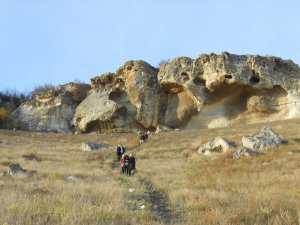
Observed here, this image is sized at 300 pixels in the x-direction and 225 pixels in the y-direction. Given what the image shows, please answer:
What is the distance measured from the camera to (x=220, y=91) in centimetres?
5922

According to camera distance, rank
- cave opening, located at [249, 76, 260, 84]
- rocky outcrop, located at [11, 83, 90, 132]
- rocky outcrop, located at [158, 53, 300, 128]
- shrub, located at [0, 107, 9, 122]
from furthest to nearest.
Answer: shrub, located at [0, 107, 9, 122] → rocky outcrop, located at [11, 83, 90, 132] → cave opening, located at [249, 76, 260, 84] → rocky outcrop, located at [158, 53, 300, 128]

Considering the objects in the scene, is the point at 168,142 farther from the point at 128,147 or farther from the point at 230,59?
the point at 230,59

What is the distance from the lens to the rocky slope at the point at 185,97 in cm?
5581

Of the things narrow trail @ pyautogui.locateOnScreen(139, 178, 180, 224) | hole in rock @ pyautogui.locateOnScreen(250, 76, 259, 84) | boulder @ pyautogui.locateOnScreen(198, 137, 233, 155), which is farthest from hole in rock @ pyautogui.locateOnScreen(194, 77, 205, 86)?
narrow trail @ pyautogui.locateOnScreen(139, 178, 180, 224)

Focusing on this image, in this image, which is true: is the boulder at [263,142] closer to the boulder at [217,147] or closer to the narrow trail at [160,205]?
the boulder at [217,147]

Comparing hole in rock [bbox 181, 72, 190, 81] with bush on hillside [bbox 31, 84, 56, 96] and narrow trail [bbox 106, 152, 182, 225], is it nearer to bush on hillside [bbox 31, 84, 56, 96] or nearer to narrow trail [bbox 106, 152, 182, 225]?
bush on hillside [bbox 31, 84, 56, 96]

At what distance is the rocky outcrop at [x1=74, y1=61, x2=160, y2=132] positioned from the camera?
2383 inches

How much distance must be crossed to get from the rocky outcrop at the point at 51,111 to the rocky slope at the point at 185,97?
5.1 inches

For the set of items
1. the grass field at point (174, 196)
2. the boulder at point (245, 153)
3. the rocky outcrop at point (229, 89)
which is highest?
the rocky outcrop at point (229, 89)

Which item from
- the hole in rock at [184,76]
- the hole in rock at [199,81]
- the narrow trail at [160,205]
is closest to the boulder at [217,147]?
the narrow trail at [160,205]

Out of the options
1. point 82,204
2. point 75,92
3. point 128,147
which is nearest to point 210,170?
point 82,204

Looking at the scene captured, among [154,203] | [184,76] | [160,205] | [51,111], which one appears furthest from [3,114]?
[160,205]

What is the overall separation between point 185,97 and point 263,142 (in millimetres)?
31101

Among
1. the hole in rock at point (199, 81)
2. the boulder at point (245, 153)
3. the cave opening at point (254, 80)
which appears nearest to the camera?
the boulder at point (245, 153)
